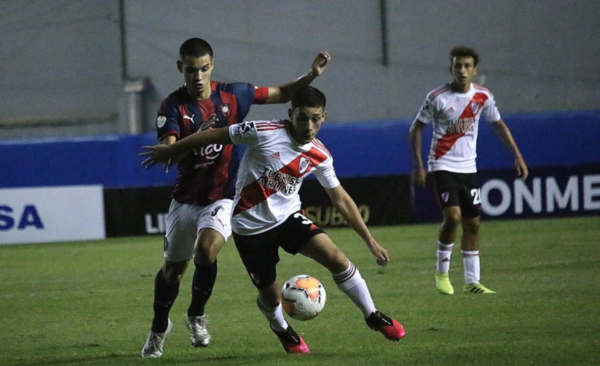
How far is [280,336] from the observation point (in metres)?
6.43

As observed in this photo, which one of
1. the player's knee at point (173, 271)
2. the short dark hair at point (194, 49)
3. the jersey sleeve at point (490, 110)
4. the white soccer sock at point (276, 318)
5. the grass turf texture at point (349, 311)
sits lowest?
the grass turf texture at point (349, 311)

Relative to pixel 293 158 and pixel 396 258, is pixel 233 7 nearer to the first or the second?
pixel 396 258

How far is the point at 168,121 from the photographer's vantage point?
660cm

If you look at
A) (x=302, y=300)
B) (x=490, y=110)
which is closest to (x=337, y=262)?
(x=302, y=300)

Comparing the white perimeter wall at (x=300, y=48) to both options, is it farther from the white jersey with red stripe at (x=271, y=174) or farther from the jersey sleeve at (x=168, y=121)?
the white jersey with red stripe at (x=271, y=174)

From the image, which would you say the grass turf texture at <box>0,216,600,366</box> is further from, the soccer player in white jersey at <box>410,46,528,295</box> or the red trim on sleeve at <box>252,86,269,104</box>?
the red trim on sleeve at <box>252,86,269,104</box>

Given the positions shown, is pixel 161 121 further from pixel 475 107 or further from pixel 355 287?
pixel 475 107

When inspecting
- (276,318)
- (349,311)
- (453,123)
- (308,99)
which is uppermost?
(308,99)

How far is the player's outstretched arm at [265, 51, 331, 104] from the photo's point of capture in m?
6.97

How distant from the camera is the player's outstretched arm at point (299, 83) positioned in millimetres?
6969

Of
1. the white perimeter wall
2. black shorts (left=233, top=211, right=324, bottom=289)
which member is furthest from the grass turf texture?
the white perimeter wall

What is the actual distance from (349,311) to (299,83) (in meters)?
2.14

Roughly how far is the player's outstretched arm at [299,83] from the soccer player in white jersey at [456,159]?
251cm

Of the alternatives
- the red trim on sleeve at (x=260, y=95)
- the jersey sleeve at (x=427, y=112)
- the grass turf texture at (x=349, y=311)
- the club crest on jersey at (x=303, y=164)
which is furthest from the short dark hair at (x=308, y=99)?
the jersey sleeve at (x=427, y=112)
